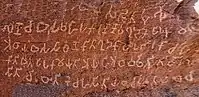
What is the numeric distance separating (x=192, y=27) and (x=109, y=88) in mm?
556

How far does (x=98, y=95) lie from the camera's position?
8.25ft

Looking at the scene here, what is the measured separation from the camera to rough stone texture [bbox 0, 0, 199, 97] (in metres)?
2.44

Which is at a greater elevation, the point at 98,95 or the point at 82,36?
the point at 82,36

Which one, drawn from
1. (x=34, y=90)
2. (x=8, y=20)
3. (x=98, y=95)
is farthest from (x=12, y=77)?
(x=98, y=95)

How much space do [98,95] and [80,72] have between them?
162mm

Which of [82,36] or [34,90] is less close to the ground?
[82,36]

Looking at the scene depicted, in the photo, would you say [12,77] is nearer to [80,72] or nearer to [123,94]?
[80,72]

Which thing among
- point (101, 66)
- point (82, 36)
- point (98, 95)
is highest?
point (82, 36)

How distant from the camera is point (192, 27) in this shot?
7.94 feet

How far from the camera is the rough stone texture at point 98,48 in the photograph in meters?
2.44

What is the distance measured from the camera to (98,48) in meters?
2.52

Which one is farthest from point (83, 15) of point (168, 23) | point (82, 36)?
point (168, 23)

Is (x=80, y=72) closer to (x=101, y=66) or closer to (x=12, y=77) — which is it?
(x=101, y=66)

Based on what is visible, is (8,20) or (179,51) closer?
(179,51)
